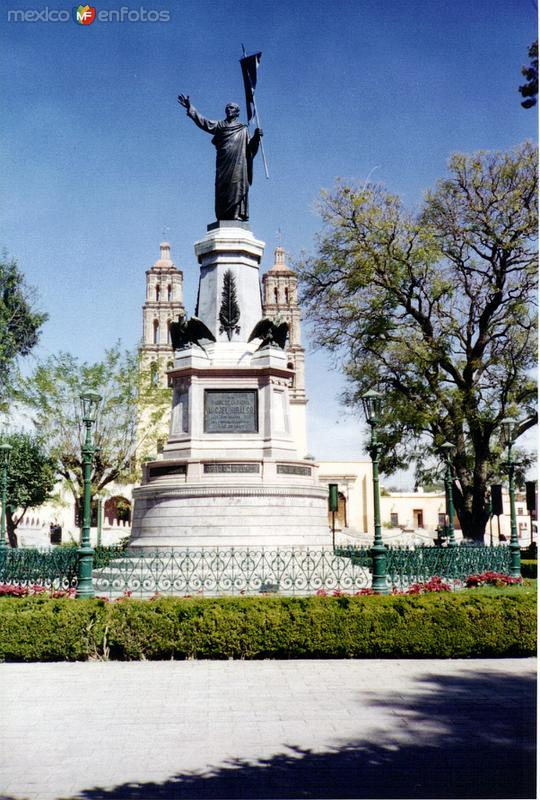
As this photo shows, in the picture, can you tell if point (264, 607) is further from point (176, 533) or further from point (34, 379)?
point (34, 379)

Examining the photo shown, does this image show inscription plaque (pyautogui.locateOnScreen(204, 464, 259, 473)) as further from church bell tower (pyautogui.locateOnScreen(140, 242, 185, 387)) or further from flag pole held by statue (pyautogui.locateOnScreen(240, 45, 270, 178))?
church bell tower (pyautogui.locateOnScreen(140, 242, 185, 387))

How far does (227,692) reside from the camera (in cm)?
849

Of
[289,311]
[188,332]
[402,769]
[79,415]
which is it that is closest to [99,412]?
[79,415]

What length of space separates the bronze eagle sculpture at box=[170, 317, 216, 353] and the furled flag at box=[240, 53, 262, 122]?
6.80 meters

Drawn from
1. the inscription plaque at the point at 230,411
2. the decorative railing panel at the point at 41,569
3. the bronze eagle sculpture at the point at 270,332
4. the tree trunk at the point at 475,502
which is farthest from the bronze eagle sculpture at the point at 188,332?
the tree trunk at the point at 475,502

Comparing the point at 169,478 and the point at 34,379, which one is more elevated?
the point at 34,379

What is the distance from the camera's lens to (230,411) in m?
18.6

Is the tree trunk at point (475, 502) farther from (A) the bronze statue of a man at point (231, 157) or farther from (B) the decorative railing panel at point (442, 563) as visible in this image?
(A) the bronze statue of a man at point (231, 157)

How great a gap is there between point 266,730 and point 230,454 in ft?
37.2

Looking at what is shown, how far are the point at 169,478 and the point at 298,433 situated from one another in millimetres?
58021

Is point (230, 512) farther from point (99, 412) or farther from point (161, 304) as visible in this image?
point (161, 304)

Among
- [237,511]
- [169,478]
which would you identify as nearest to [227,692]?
[237,511]

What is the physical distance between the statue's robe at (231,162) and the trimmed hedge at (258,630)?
44.6 feet

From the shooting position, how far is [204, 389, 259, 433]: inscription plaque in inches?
728
